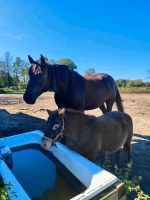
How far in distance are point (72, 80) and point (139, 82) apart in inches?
1876

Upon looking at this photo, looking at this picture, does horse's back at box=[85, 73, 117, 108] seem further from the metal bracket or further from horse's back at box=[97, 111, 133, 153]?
the metal bracket

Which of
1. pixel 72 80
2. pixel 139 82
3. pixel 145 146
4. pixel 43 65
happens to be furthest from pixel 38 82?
pixel 139 82

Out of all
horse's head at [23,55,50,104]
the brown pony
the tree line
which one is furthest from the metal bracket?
the tree line

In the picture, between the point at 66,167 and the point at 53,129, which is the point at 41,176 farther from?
→ the point at 53,129

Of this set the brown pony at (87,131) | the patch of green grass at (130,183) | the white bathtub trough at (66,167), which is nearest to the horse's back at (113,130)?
the brown pony at (87,131)

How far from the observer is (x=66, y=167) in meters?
2.45

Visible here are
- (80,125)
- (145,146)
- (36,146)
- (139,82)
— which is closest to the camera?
(36,146)

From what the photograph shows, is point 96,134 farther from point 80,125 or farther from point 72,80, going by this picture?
point 72,80

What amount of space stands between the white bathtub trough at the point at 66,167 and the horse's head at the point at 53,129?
121mm

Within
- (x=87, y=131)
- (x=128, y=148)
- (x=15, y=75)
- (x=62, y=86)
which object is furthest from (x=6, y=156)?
(x=15, y=75)

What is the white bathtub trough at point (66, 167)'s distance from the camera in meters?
1.82

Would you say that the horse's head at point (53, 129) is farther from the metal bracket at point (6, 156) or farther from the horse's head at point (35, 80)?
the horse's head at point (35, 80)

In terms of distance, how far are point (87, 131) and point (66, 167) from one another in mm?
996

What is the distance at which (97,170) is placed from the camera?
2125 millimetres
